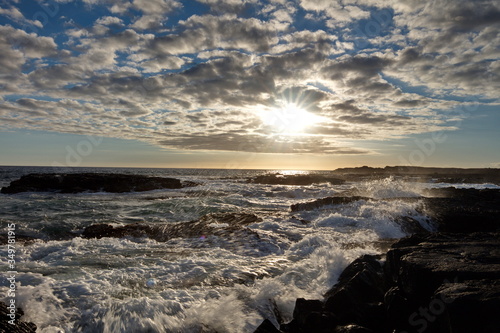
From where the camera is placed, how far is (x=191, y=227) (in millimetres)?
14336

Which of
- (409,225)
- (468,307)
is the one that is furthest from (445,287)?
(409,225)

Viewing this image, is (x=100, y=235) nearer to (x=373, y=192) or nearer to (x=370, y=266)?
(x=370, y=266)

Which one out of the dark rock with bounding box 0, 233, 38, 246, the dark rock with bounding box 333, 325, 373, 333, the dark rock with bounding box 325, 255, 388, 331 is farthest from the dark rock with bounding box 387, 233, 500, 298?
the dark rock with bounding box 0, 233, 38, 246

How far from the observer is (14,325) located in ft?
16.2

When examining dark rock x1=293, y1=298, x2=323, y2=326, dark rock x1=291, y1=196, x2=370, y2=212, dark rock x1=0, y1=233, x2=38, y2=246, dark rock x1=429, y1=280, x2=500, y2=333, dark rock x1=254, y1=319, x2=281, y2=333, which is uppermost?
dark rock x1=429, y1=280, x2=500, y2=333

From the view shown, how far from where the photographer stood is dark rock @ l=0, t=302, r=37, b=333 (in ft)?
15.8

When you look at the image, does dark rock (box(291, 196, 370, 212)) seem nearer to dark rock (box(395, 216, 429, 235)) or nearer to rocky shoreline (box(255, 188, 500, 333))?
dark rock (box(395, 216, 429, 235))

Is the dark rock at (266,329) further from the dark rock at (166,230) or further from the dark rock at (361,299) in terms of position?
the dark rock at (166,230)

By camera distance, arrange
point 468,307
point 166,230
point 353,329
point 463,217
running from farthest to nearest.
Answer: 1. point 463,217
2. point 166,230
3. point 353,329
4. point 468,307

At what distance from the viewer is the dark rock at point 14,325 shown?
4.82m

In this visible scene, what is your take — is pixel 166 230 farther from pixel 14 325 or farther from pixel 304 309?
pixel 304 309

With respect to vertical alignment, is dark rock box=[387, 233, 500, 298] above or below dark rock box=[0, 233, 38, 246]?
above

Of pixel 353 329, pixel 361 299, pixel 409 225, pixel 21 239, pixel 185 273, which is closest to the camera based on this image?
pixel 353 329

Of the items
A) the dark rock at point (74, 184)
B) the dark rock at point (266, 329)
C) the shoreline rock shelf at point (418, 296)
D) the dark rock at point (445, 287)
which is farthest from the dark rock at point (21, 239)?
the dark rock at point (74, 184)
